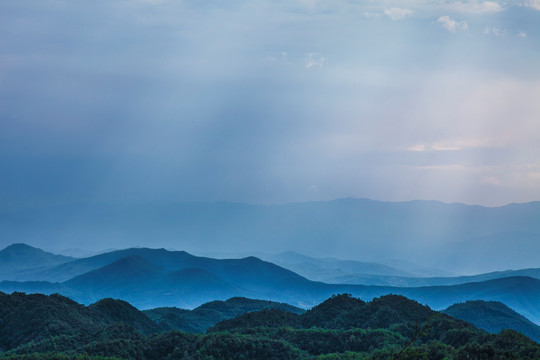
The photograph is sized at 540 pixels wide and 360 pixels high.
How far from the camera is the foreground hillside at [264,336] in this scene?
3231cm

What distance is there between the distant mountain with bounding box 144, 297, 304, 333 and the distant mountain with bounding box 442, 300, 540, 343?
2332cm

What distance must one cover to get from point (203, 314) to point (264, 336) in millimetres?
42608

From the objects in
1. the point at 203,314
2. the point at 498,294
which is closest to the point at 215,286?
the point at 203,314

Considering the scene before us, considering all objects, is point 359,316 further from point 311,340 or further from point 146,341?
point 146,341

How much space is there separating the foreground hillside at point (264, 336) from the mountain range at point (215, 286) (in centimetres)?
7589

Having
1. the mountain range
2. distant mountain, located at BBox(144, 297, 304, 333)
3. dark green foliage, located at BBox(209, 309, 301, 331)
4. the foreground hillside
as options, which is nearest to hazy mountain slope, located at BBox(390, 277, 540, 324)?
the mountain range

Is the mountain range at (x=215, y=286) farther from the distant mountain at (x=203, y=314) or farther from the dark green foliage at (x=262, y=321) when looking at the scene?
the dark green foliage at (x=262, y=321)

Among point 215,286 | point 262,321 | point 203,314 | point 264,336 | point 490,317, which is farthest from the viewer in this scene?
point 215,286

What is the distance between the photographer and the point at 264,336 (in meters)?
41.4

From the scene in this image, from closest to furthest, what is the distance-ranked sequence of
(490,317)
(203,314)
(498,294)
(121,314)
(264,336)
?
(264,336)
(121,314)
(490,317)
(203,314)
(498,294)

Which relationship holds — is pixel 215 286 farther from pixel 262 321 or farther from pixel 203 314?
pixel 262 321

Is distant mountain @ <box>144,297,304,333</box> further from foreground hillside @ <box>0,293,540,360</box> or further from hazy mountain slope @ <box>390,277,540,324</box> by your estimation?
hazy mountain slope @ <box>390,277,540,324</box>

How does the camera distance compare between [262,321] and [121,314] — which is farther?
[121,314]

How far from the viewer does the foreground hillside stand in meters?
32.3
